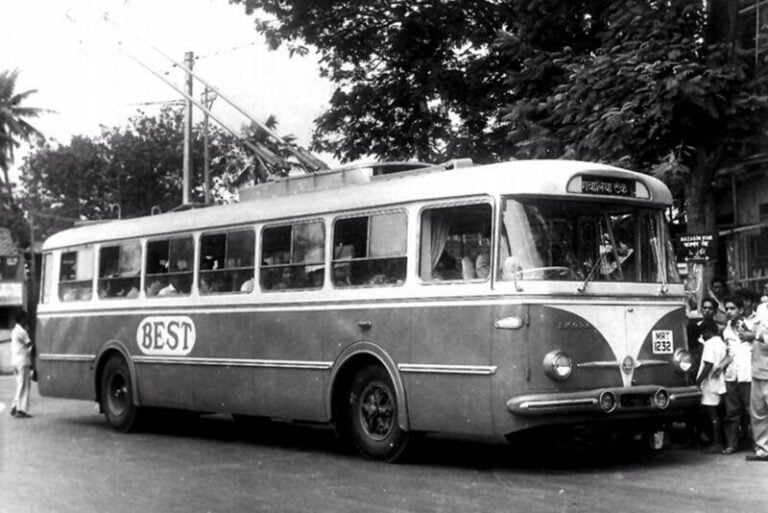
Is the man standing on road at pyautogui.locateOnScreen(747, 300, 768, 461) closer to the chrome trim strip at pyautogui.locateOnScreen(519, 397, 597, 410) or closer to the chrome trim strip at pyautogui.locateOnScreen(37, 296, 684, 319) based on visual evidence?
the chrome trim strip at pyautogui.locateOnScreen(37, 296, 684, 319)

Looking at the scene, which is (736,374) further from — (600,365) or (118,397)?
(118,397)

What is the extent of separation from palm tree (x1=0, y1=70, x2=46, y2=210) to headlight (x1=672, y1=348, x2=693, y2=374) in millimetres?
46798

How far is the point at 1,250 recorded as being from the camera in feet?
188

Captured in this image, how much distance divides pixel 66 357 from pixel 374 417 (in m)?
6.89

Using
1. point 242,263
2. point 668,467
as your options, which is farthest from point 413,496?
point 242,263

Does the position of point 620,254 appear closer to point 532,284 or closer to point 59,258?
point 532,284

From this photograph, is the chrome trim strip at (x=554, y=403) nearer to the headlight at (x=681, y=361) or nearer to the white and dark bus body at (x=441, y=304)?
the white and dark bus body at (x=441, y=304)

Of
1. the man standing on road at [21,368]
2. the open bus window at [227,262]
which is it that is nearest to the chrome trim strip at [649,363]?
the open bus window at [227,262]

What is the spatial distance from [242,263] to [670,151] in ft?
19.5

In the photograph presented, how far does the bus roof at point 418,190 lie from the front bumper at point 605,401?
176cm

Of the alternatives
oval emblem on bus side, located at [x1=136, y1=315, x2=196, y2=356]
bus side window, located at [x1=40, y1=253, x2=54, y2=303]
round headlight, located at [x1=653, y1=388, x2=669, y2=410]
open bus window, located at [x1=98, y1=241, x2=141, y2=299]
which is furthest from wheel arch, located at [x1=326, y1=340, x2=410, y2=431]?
bus side window, located at [x1=40, y1=253, x2=54, y2=303]

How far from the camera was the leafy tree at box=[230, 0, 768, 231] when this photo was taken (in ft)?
→ 47.8

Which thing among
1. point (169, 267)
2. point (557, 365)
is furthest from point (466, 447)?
point (169, 267)

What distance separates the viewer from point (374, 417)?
36.8ft
